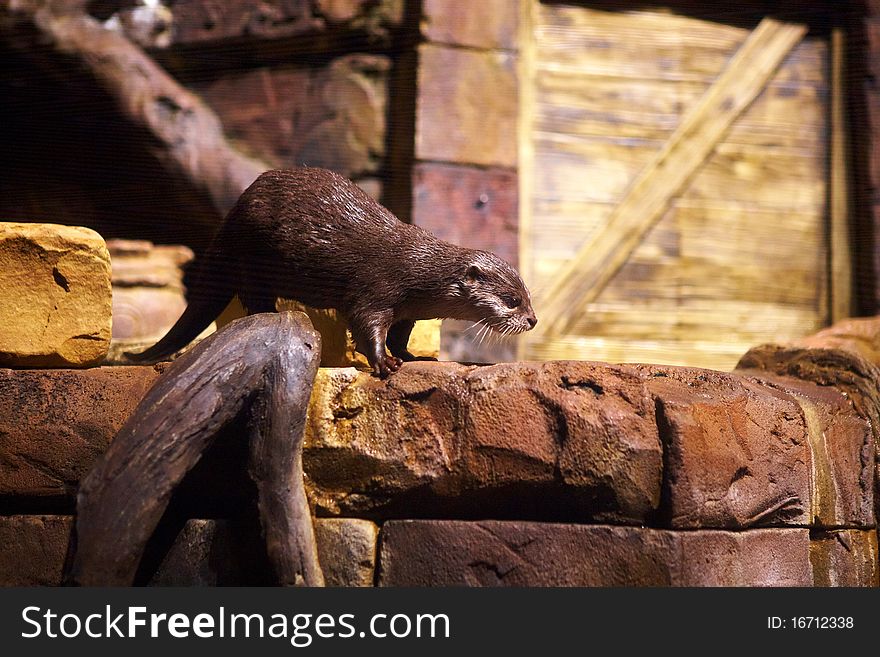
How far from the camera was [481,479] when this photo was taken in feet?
7.85

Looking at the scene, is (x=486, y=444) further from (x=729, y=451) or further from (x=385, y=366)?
(x=729, y=451)

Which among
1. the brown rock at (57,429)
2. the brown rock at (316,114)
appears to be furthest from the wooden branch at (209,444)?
the brown rock at (316,114)

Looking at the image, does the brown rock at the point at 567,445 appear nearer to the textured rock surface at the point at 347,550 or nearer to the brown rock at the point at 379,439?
the brown rock at the point at 379,439

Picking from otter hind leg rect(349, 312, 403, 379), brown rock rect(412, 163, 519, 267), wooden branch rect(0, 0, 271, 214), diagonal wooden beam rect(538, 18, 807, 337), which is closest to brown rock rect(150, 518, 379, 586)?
otter hind leg rect(349, 312, 403, 379)

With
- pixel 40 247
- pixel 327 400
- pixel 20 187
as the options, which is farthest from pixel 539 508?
pixel 20 187

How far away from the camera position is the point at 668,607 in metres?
2.13

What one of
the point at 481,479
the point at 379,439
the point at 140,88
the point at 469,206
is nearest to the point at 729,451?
the point at 481,479

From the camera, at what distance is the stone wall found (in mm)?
2371

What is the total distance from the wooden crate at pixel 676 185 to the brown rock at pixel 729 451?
2383 mm

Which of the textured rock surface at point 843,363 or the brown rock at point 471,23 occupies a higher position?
the brown rock at point 471,23

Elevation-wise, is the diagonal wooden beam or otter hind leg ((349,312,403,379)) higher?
the diagonal wooden beam

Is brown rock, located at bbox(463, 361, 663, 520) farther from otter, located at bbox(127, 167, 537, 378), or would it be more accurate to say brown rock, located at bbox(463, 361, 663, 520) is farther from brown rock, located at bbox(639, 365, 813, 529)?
otter, located at bbox(127, 167, 537, 378)

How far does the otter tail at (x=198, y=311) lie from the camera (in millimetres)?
2891

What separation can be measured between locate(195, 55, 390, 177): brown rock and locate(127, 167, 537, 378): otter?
2182 mm
